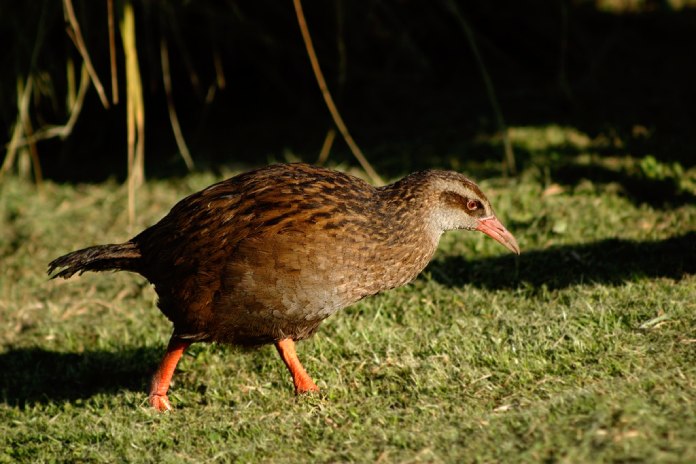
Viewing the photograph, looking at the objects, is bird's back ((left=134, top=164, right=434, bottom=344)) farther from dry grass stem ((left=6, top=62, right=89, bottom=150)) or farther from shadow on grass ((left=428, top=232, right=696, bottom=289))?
dry grass stem ((left=6, top=62, right=89, bottom=150))

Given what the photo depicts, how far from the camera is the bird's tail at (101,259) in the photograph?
15.6 ft

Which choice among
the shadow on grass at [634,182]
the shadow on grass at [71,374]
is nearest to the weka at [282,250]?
the shadow on grass at [71,374]

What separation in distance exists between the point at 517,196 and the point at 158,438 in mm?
3582

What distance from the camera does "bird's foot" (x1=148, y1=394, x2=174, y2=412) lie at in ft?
15.3

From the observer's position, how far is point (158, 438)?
13.8 feet

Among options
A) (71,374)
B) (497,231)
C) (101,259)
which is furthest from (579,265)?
(71,374)

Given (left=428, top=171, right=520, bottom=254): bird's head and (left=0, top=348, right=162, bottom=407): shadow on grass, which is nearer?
(left=428, top=171, right=520, bottom=254): bird's head

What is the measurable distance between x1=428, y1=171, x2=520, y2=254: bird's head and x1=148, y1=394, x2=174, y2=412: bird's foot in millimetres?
1640

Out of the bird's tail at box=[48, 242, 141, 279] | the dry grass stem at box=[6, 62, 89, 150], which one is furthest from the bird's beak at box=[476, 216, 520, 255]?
the dry grass stem at box=[6, 62, 89, 150]

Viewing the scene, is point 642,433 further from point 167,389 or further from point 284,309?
point 167,389

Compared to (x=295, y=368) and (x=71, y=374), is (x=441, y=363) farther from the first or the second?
(x=71, y=374)

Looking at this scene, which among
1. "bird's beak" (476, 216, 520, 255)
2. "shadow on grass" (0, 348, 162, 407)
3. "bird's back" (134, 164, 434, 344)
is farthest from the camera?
"shadow on grass" (0, 348, 162, 407)

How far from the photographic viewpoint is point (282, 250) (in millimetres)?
4281

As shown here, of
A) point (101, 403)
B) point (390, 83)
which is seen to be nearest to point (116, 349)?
point (101, 403)
